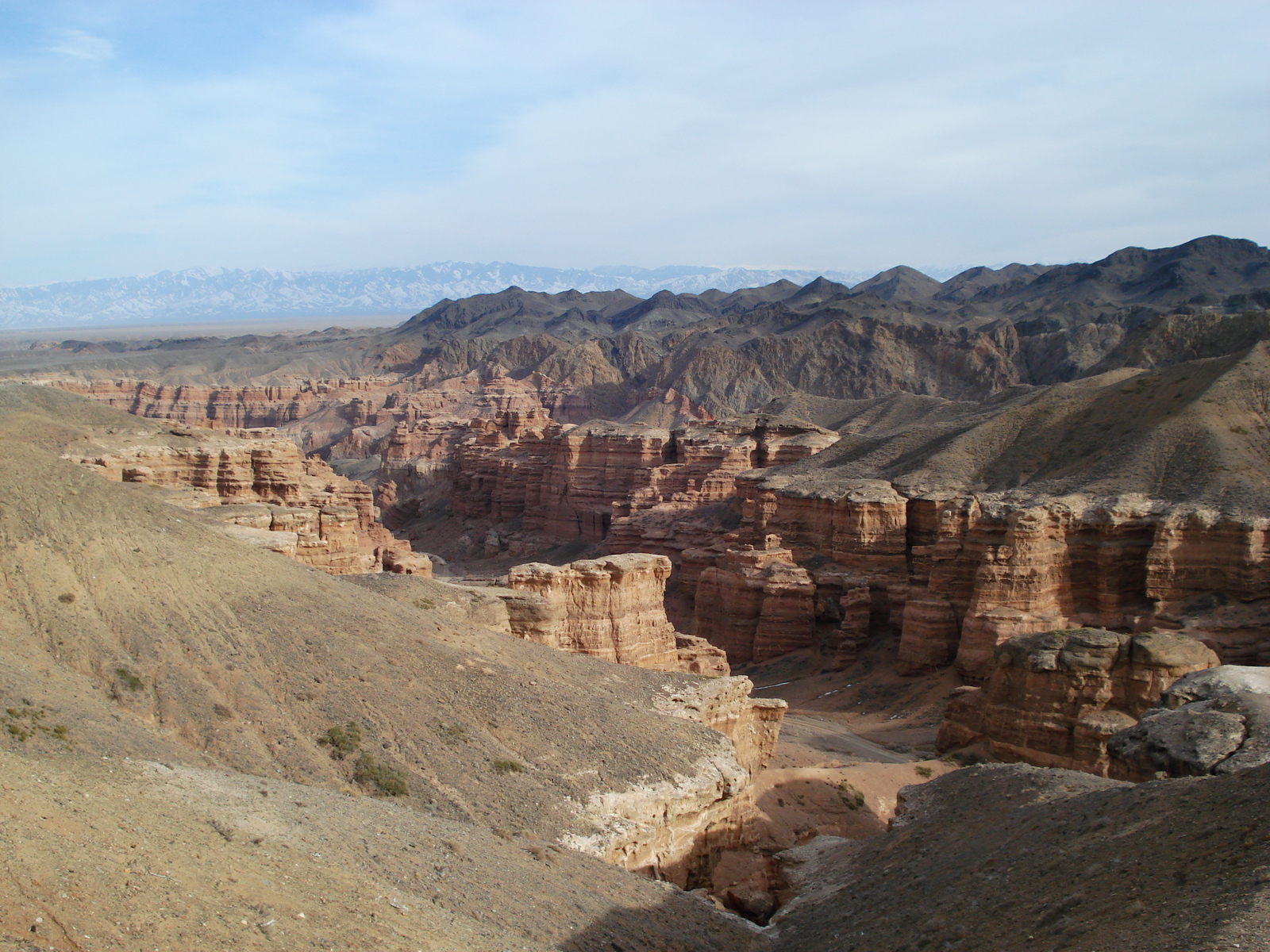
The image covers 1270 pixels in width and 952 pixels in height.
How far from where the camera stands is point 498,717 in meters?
18.7

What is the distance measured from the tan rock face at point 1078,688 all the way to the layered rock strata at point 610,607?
9180mm

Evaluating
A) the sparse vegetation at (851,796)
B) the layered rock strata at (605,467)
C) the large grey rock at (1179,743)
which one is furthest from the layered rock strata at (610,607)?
the layered rock strata at (605,467)

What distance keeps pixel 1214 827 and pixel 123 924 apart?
12386 millimetres

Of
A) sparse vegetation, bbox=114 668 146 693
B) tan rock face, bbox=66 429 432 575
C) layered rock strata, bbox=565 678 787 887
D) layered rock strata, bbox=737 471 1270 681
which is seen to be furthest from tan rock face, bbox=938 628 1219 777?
sparse vegetation, bbox=114 668 146 693

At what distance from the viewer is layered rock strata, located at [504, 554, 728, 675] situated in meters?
27.8

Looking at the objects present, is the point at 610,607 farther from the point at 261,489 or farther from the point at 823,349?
the point at 823,349

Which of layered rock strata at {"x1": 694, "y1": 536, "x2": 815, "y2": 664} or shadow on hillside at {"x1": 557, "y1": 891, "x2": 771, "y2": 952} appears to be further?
layered rock strata at {"x1": 694, "y1": 536, "x2": 815, "y2": 664}

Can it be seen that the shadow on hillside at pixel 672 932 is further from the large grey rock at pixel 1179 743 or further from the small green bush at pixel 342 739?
the large grey rock at pixel 1179 743

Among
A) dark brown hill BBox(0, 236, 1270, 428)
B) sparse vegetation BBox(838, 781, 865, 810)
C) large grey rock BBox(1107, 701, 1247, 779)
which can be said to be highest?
dark brown hill BBox(0, 236, 1270, 428)

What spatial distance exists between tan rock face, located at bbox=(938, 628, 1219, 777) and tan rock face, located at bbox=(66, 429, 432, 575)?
1875 cm

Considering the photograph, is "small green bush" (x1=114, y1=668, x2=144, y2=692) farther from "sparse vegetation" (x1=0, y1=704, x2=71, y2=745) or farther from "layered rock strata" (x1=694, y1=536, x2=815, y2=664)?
"layered rock strata" (x1=694, y1=536, x2=815, y2=664)

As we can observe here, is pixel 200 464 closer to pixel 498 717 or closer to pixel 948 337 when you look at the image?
pixel 498 717

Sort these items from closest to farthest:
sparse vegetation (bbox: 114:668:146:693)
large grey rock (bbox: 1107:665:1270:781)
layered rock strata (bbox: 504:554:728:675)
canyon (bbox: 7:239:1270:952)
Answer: canyon (bbox: 7:239:1270:952) < sparse vegetation (bbox: 114:668:146:693) < large grey rock (bbox: 1107:665:1270:781) < layered rock strata (bbox: 504:554:728:675)

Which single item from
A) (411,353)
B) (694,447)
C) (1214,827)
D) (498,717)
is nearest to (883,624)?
(694,447)
